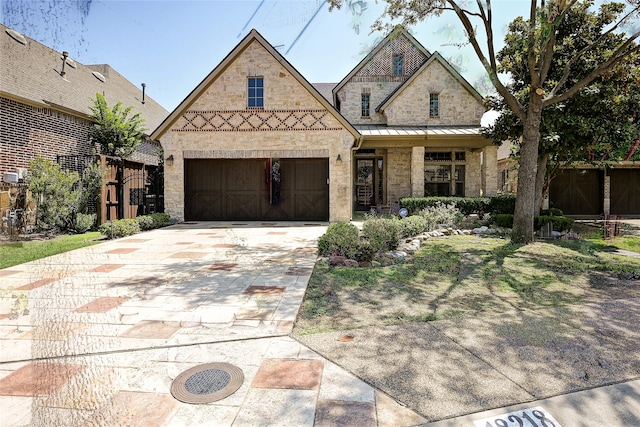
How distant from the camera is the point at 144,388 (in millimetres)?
2393

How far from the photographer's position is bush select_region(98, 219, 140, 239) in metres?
9.23

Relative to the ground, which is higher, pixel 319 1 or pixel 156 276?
pixel 319 1

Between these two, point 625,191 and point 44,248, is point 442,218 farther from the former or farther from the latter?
point 625,191

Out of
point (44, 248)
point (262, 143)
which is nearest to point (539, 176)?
point (262, 143)

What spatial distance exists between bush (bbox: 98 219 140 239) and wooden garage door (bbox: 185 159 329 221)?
12.3ft

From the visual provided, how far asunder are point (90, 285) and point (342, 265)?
3.86m

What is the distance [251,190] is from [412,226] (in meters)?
7.04

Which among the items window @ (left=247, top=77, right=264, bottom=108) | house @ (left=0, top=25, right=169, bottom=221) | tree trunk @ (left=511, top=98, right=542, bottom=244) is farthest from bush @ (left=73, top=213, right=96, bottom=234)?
tree trunk @ (left=511, top=98, right=542, bottom=244)

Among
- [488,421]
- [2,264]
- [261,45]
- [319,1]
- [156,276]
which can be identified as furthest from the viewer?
[261,45]

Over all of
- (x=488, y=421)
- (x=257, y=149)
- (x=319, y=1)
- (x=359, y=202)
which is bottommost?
(x=488, y=421)

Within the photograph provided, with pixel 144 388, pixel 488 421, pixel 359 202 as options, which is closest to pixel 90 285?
pixel 144 388

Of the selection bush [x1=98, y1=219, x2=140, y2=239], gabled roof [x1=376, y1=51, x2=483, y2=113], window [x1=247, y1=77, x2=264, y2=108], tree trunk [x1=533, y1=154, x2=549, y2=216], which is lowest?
bush [x1=98, y1=219, x2=140, y2=239]

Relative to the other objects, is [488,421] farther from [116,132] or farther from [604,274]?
[116,132]

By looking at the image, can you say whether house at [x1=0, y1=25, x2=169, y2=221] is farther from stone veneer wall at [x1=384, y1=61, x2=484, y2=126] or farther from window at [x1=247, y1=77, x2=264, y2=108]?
stone veneer wall at [x1=384, y1=61, x2=484, y2=126]
